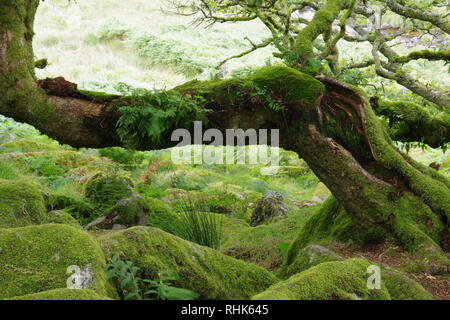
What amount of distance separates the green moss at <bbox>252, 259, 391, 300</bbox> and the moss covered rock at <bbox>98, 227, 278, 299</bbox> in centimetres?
55

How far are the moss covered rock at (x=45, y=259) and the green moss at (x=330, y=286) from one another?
1.02 metres

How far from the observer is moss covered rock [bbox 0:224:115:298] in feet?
8.98

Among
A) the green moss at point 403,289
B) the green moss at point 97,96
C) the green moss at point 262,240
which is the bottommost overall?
the green moss at point 262,240

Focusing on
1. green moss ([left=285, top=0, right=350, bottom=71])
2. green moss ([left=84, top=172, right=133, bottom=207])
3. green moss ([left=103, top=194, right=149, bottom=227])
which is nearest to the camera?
green moss ([left=285, top=0, right=350, bottom=71])

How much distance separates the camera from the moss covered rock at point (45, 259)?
8.98ft

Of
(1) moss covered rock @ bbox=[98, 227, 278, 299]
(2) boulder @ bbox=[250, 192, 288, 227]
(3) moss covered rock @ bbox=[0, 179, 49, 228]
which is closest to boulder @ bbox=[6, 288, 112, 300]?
(1) moss covered rock @ bbox=[98, 227, 278, 299]

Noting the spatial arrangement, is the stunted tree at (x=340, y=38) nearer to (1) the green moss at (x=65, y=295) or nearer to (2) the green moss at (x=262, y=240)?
(2) the green moss at (x=262, y=240)

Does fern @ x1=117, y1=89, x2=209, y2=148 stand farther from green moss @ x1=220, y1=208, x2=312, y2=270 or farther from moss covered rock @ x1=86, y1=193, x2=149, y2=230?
green moss @ x1=220, y1=208, x2=312, y2=270

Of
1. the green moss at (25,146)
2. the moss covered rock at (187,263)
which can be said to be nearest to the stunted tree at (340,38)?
the moss covered rock at (187,263)

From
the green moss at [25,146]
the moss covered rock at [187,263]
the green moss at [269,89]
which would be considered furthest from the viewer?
the green moss at [25,146]
